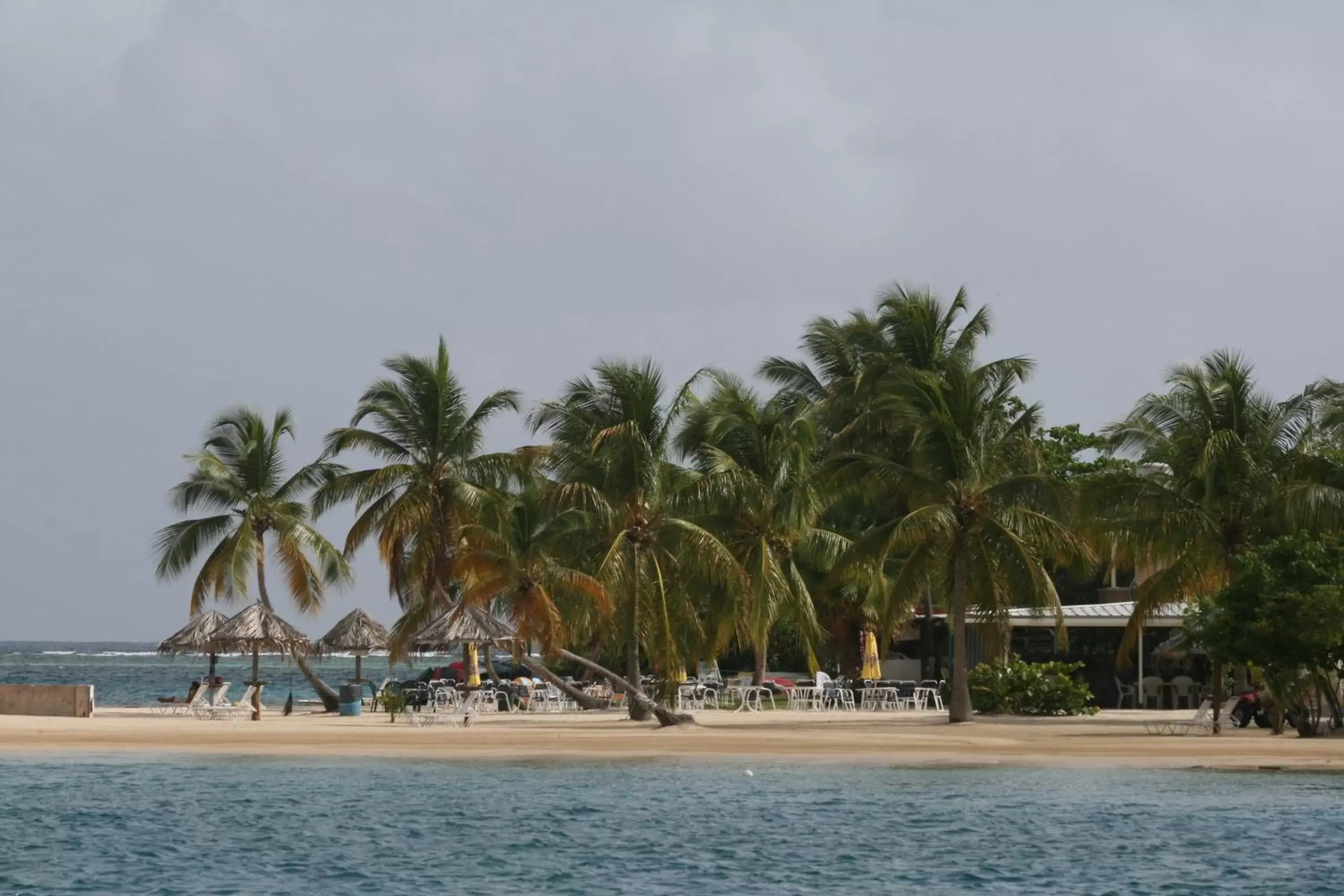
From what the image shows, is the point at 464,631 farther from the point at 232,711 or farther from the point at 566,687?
the point at 232,711

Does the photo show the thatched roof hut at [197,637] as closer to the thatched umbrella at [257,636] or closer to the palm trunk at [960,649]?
the thatched umbrella at [257,636]

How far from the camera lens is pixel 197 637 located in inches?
1328

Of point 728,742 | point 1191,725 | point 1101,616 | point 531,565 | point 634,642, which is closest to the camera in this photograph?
point 728,742

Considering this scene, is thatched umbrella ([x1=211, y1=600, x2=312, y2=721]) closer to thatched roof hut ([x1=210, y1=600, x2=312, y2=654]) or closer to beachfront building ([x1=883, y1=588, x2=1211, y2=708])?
thatched roof hut ([x1=210, y1=600, x2=312, y2=654])

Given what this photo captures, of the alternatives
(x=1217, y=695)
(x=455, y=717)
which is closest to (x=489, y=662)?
(x=455, y=717)

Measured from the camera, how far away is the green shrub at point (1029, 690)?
106 ft

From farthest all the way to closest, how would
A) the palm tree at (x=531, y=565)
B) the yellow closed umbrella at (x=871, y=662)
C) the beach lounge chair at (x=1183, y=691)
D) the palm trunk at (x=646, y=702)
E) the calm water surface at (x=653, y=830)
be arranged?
the yellow closed umbrella at (x=871, y=662) → the beach lounge chair at (x=1183, y=691) → the palm trunk at (x=646, y=702) → the palm tree at (x=531, y=565) → the calm water surface at (x=653, y=830)

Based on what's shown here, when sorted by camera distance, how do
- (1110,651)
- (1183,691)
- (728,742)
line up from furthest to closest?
1. (1110,651)
2. (1183,691)
3. (728,742)

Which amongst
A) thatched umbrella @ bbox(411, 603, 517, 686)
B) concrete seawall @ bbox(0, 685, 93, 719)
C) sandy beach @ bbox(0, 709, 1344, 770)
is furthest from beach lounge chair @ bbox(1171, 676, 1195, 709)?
concrete seawall @ bbox(0, 685, 93, 719)

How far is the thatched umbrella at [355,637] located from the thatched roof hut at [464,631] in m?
5.61

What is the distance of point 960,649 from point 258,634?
12792 mm

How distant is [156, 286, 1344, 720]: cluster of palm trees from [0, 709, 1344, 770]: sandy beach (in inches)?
60.8

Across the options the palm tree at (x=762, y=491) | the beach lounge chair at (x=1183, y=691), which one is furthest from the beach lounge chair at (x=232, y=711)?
the beach lounge chair at (x=1183, y=691)

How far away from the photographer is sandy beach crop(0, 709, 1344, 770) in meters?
24.1
